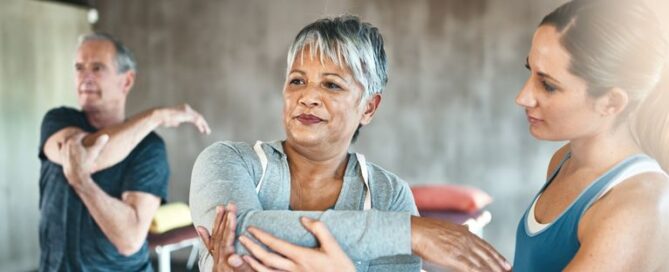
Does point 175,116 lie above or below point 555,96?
below

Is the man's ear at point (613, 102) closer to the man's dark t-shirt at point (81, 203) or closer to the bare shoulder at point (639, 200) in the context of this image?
the bare shoulder at point (639, 200)

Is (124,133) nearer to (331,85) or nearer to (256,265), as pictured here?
(331,85)

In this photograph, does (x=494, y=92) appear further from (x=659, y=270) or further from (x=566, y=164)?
(x=659, y=270)

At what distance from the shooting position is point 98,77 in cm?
232

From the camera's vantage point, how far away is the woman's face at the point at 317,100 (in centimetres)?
127

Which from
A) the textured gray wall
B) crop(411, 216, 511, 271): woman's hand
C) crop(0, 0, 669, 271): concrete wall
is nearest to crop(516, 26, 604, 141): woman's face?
crop(411, 216, 511, 271): woman's hand

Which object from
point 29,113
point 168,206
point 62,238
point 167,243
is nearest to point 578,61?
point 62,238

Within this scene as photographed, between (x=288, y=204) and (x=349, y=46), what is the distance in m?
0.32

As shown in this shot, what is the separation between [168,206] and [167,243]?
37 cm

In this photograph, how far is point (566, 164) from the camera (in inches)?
50.9

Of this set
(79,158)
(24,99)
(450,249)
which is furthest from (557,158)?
(24,99)

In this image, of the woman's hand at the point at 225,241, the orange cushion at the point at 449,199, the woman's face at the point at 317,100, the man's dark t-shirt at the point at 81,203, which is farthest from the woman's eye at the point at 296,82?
the orange cushion at the point at 449,199

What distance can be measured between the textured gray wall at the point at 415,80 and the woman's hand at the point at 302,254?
10.6 ft

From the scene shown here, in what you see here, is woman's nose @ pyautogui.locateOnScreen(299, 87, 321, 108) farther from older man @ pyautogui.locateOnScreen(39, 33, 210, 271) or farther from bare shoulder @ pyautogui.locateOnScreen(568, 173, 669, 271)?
older man @ pyautogui.locateOnScreen(39, 33, 210, 271)
